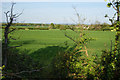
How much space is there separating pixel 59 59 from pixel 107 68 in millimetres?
1530

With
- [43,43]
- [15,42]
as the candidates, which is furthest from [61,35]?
[15,42]

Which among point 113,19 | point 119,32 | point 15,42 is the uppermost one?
point 113,19

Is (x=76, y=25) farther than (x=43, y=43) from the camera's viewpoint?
No

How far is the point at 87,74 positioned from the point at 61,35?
3.01 meters

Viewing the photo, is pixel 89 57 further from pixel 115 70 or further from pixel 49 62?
pixel 49 62

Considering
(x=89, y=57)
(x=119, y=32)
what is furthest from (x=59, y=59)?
(x=119, y=32)

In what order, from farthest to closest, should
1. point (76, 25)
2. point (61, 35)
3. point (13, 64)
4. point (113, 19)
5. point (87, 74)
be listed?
1. point (61, 35)
2. point (13, 64)
3. point (76, 25)
4. point (87, 74)
5. point (113, 19)

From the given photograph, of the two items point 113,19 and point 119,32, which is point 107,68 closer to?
point 119,32

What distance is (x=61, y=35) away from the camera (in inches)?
261

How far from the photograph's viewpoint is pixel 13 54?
16.3ft

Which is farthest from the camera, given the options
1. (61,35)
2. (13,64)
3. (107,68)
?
(61,35)

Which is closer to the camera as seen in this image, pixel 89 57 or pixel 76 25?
pixel 89 57

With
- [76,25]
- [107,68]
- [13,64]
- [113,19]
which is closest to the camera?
[113,19]

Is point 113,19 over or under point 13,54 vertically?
over
